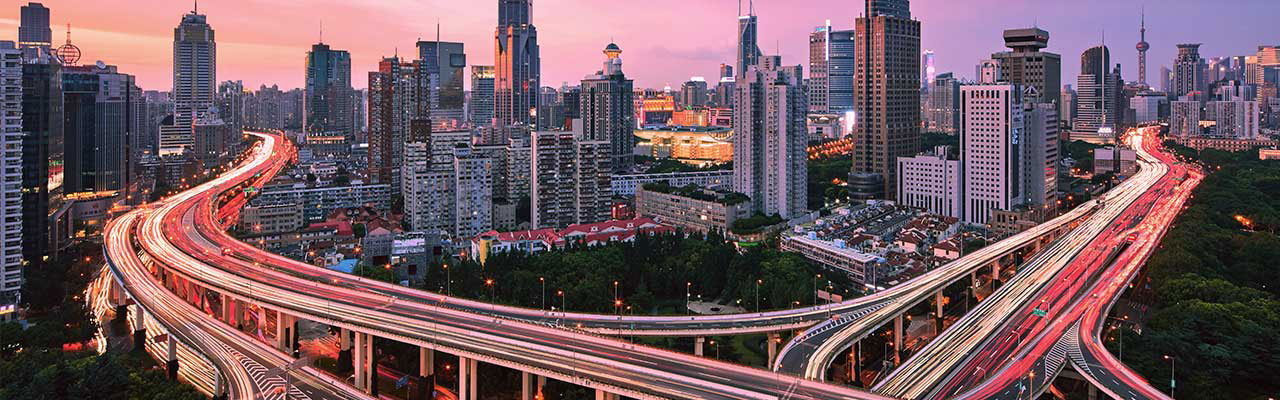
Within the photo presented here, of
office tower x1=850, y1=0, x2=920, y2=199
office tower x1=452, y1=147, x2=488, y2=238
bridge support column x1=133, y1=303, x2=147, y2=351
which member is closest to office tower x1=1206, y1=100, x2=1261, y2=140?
office tower x1=850, y1=0, x2=920, y2=199

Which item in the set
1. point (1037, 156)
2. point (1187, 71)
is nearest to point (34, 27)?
point (1037, 156)

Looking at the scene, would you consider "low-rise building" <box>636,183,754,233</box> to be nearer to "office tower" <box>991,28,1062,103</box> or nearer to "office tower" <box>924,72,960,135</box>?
"office tower" <box>991,28,1062,103</box>

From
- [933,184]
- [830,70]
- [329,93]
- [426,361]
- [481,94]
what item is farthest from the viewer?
[481,94]

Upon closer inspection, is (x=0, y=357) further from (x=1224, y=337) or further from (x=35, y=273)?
(x=1224, y=337)

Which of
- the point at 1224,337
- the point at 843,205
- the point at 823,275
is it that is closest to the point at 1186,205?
the point at 843,205

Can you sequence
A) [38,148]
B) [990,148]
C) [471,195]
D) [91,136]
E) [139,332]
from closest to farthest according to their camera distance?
[139,332] < [38,148] < [471,195] < [990,148] < [91,136]

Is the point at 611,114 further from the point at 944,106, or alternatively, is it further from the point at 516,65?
the point at 944,106

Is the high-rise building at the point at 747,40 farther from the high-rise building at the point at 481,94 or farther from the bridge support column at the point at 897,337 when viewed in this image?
the bridge support column at the point at 897,337
